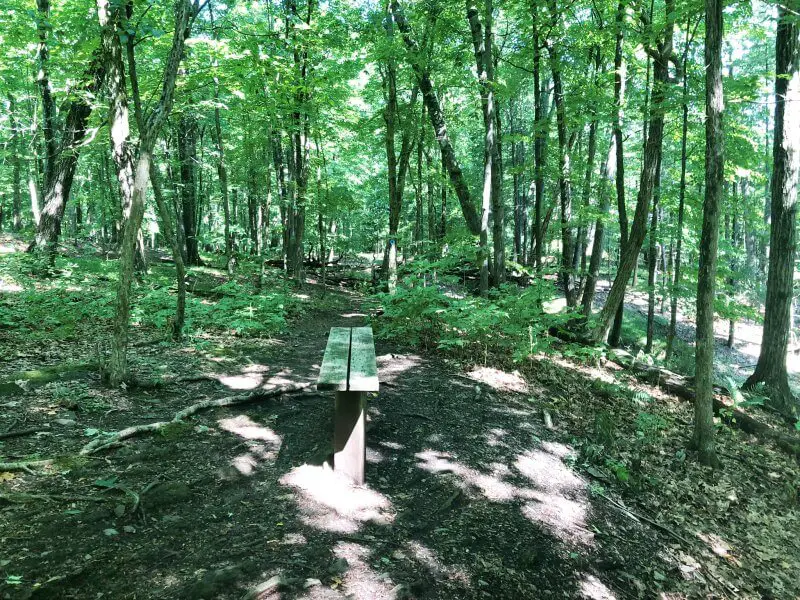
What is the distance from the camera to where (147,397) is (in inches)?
197

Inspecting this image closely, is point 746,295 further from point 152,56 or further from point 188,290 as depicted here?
point 152,56

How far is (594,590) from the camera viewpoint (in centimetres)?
300

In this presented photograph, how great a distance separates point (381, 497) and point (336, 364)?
4.08ft

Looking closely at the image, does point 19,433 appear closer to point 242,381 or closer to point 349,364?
point 242,381

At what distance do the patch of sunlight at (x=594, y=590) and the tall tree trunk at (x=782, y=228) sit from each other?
7.05m

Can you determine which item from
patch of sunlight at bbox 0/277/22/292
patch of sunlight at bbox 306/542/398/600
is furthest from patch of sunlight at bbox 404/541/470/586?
patch of sunlight at bbox 0/277/22/292

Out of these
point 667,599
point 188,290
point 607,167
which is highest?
point 607,167

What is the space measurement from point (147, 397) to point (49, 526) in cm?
243

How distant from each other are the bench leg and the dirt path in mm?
141

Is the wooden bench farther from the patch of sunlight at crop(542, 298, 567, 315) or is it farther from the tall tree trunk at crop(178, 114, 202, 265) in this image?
the tall tree trunk at crop(178, 114, 202, 265)

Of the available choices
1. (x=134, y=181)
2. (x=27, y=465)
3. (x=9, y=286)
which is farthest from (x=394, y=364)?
(x=9, y=286)

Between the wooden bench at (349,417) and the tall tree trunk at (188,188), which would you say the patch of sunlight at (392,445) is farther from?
the tall tree trunk at (188,188)

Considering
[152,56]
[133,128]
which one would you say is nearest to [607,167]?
[152,56]

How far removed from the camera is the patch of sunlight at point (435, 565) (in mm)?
2809
